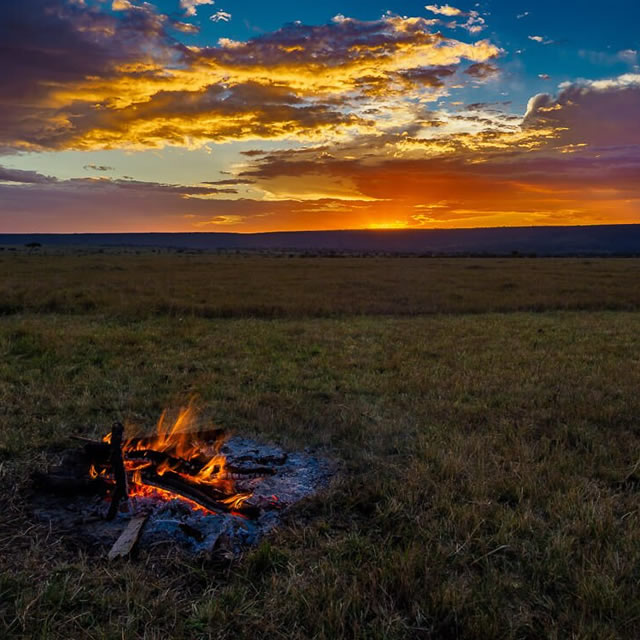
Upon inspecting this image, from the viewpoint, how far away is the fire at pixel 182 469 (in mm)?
4848

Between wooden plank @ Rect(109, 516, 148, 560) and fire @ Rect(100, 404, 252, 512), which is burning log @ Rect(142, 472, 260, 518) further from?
wooden plank @ Rect(109, 516, 148, 560)

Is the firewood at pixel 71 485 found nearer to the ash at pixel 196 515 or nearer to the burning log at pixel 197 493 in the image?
the ash at pixel 196 515

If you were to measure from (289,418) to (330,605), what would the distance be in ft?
13.4

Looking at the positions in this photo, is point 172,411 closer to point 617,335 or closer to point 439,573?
point 439,573

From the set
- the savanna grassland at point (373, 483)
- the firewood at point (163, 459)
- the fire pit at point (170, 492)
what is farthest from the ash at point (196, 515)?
the firewood at point (163, 459)

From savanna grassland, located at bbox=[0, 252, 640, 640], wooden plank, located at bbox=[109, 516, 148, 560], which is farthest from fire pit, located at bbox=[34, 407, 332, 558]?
savanna grassland, located at bbox=[0, 252, 640, 640]

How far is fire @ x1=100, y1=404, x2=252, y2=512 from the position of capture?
485 centimetres

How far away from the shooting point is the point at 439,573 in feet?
12.3

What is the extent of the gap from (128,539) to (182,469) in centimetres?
132

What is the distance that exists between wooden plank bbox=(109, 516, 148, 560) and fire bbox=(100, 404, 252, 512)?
53 centimetres

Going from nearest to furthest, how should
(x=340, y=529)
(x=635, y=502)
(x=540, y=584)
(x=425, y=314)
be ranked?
(x=540, y=584) → (x=340, y=529) → (x=635, y=502) → (x=425, y=314)

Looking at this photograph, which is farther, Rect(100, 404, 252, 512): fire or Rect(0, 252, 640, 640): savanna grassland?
Rect(100, 404, 252, 512): fire

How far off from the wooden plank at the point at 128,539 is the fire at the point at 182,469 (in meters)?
0.53

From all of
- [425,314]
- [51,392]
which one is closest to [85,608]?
[51,392]
